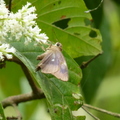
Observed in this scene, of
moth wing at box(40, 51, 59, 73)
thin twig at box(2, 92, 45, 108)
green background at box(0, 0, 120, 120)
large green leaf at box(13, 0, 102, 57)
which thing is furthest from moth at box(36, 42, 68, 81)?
green background at box(0, 0, 120, 120)

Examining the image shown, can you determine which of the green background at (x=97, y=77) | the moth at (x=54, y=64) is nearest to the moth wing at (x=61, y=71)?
the moth at (x=54, y=64)

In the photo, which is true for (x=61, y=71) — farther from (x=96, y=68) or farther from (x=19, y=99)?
(x=96, y=68)

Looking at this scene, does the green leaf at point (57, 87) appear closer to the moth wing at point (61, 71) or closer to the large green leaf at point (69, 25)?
the moth wing at point (61, 71)

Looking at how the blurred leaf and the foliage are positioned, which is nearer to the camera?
the foliage

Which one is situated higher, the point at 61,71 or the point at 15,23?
the point at 15,23

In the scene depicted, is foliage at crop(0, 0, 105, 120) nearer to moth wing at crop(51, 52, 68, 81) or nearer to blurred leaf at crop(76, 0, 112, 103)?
moth wing at crop(51, 52, 68, 81)

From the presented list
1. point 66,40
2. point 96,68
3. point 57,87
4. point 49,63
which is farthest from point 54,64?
point 96,68

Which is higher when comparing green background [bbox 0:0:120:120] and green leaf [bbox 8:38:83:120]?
green leaf [bbox 8:38:83:120]

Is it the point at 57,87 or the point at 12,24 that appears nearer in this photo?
the point at 12,24
